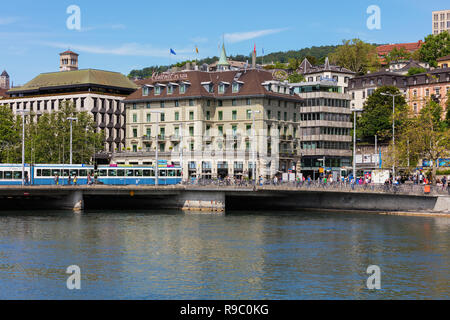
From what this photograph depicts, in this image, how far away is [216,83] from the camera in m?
141

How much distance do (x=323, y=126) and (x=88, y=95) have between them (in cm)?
5364

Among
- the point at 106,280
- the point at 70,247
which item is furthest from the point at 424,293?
the point at 70,247

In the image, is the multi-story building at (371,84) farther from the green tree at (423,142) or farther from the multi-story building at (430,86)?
the green tree at (423,142)

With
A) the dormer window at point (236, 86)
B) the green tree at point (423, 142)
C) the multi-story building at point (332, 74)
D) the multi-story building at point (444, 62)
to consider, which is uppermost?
the multi-story building at point (444, 62)

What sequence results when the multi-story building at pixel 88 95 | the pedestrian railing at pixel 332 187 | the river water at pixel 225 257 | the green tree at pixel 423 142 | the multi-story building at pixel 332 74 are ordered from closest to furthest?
the river water at pixel 225 257, the pedestrian railing at pixel 332 187, the green tree at pixel 423 142, the multi-story building at pixel 88 95, the multi-story building at pixel 332 74

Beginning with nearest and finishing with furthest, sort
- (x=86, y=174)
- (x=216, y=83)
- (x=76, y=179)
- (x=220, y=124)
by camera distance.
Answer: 1. (x=76, y=179)
2. (x=86, y=174)
3. (x=220, y=124)
4. (x=216, y=83)

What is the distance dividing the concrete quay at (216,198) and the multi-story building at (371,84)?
76.0 m

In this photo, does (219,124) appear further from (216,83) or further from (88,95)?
(88,95)

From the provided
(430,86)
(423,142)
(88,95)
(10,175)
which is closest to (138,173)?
(10,175)

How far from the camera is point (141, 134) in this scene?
14375 cm

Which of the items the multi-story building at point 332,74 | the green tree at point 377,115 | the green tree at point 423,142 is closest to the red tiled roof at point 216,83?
the green tree at point 377,115

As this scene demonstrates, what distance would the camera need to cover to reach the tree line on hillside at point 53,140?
13900 centimetres

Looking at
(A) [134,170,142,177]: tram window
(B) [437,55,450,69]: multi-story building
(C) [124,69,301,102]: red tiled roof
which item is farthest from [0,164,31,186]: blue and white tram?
(B) [437,55,450,69]: multi-story building

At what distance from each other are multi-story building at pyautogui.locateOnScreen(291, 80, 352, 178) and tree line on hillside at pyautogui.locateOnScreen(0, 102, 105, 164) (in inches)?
1632
